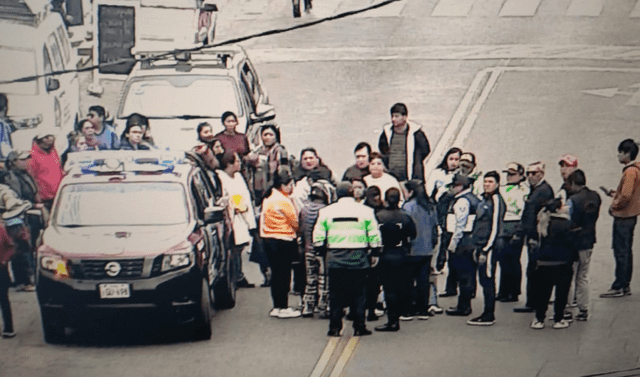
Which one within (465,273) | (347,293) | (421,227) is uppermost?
(421,227)

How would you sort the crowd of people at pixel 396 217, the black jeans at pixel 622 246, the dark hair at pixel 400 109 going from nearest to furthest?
1. the crowd of people at pixel 396 217
2. the dark hair at pixel 400 109
3. the black jeans at pixel 622 246

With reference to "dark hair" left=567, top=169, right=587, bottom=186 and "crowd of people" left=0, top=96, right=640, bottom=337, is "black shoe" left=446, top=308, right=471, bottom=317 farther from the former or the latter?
"dark hair" left=567, top=169, right=587, bottom=186

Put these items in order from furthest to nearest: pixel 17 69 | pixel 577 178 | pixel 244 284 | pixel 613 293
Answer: pixel 244 284
pixel 613 293
pixel 17 69
pixel 577 178

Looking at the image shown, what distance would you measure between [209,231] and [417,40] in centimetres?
255

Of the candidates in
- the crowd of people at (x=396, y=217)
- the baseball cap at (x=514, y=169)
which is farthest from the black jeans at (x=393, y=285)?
the baseball cap at (x=514, y=169)

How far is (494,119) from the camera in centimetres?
1172

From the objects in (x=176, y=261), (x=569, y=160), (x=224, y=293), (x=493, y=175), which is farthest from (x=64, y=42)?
(x=569, y=160)

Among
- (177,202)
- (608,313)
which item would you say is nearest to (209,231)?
(177,202)

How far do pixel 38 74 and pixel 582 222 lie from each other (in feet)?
16.4

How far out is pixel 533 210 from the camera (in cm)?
1141

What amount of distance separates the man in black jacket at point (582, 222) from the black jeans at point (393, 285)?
62.1 inches

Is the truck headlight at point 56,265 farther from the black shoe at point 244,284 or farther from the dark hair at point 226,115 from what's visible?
the dark hair at point 226,115

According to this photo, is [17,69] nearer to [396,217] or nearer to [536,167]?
[396,217]

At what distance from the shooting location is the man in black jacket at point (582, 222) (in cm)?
1139
